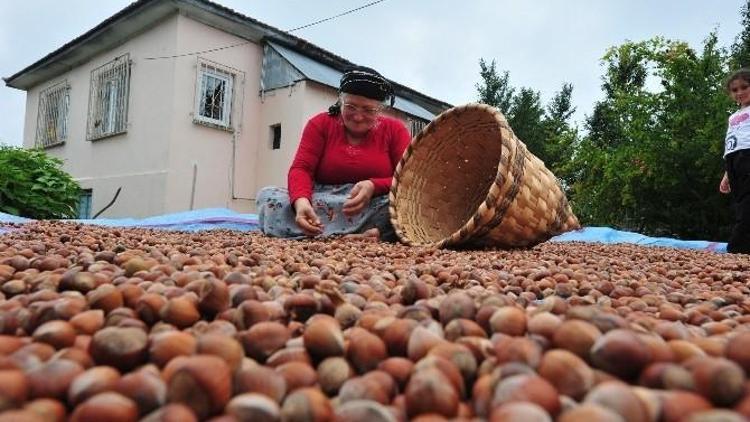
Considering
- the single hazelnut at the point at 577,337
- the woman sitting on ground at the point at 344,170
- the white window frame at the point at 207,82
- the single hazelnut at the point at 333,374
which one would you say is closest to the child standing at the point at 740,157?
the woman sitting on ground at the point at 344,170

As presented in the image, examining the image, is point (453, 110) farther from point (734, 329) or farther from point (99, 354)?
point (99, 354)

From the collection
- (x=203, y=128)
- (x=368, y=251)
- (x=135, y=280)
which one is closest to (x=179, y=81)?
(x=203, y=128)

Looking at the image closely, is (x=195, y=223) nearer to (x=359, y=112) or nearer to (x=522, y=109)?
(x=359, y=112)

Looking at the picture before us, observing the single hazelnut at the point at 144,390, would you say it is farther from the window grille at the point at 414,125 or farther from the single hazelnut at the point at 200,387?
the window grille at the point at 414,125

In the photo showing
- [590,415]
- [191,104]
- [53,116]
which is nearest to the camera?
[590,415]

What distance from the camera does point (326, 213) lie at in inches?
138

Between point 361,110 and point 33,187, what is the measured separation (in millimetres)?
4659

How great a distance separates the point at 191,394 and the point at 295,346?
23cm

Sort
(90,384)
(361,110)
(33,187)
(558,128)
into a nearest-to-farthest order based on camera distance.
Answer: (90,384) < (361,110) < (33,187) < (558,128)

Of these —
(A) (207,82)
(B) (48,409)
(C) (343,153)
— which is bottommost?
(B) (48,409)

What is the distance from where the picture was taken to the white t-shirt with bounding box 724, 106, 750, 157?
3.69 m

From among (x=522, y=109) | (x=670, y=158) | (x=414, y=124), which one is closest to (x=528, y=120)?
(x=522, y=109)

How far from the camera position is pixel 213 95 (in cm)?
794

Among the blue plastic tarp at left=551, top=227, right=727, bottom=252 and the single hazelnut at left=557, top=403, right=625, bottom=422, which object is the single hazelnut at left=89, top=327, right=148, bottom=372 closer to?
the single hazelnut at left=557, top=403, right=625, bottom=422
